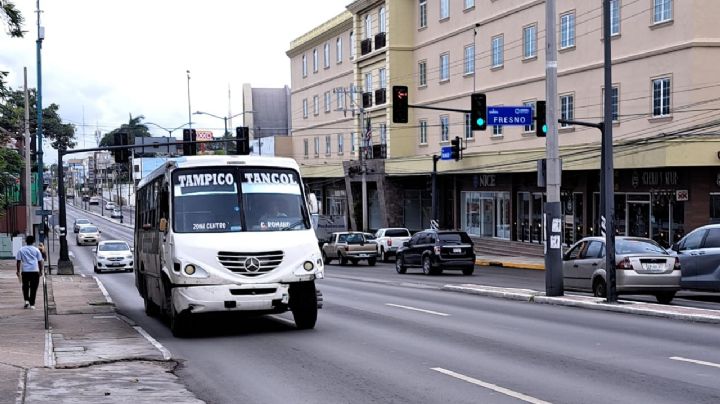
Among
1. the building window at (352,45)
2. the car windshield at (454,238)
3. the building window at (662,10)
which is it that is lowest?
the car windshield at (454,238)

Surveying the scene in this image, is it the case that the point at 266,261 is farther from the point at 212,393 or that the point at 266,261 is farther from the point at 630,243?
the point at 630,243

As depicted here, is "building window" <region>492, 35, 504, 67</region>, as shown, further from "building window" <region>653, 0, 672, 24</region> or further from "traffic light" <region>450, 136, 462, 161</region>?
"building window" <region>653, 0, 672, 24</region>

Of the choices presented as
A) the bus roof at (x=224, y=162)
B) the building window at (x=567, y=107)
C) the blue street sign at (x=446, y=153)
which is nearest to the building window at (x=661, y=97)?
the building window at (x=567, y=107)

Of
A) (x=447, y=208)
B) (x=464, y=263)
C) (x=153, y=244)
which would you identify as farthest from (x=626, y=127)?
(x=153, y=244)

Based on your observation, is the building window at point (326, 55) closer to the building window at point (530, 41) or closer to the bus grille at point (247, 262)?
the building window at point (530, 41)

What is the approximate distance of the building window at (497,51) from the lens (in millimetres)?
47062

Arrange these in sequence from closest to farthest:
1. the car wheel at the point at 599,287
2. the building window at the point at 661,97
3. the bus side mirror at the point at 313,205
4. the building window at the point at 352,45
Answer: the bus side mirror at the point at 313,205, the car wheel at the point at 599,287, the building window at the point at 661,97, the building window at the point at 352,45

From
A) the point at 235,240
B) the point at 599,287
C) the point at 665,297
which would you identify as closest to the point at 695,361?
the point at 235,240

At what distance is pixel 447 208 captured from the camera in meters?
57.1

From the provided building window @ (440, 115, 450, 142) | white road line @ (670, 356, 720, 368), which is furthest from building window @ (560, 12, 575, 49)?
white road line @ (670, 356, 720, 368)

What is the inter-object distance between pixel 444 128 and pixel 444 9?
22.3ft

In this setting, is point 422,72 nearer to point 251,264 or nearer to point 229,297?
point 251,264

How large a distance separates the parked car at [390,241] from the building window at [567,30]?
13.8 m

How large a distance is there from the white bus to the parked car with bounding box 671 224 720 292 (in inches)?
429
